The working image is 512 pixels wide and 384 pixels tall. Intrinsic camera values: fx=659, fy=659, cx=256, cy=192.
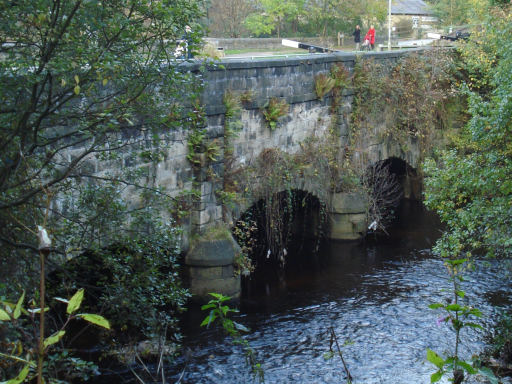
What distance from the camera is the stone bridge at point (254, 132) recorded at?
1301cm

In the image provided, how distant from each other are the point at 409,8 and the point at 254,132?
114 feet

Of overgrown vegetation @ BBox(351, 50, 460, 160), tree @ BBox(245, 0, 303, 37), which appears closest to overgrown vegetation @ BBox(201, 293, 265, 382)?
overgrown vegetation @ BBox(351, 50, 460, 160)

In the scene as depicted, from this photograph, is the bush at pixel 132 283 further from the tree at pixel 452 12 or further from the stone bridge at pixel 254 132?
the tree at pixel 452 12

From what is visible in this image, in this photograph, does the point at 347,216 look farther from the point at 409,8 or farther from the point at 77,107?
the point at 409,8

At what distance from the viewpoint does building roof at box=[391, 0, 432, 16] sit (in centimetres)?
4431

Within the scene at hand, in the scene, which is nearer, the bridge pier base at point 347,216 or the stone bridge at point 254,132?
the stone bridge at point 254,132

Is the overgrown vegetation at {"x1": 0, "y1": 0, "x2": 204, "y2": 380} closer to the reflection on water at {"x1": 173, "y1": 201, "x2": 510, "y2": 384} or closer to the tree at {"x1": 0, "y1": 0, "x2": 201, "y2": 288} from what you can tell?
the tree at {"x1": 0, "y1": 0, "x2": 201, "y2": 288}

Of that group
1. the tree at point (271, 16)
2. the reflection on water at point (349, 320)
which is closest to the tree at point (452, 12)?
the tree at point (271, 16)

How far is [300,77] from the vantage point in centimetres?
1597

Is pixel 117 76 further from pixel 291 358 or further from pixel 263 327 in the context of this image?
→ pixel 263 327

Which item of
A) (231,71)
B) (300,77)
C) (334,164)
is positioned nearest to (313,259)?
(334,164)

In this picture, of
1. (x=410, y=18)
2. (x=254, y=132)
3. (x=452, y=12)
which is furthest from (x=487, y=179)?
(x=410, y=18)

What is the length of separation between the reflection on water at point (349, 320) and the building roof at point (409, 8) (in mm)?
29729

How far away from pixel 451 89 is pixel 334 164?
272 inches
